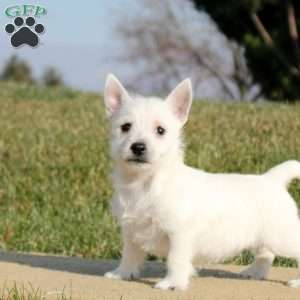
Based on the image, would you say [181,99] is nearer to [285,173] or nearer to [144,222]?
[144,222]

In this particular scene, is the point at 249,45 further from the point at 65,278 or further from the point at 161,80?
the point at 65,278

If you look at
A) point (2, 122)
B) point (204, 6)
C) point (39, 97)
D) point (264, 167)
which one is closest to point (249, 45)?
point (204, 6)

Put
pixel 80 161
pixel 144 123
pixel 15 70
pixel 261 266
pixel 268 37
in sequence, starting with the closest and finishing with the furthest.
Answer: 1. pixel 144 123
2. pixel 261 266
3. pixel 80 161
4. pixel 268 37
5. pixel 15 70

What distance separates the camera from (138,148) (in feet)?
15.5

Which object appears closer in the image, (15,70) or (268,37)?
(268,37)

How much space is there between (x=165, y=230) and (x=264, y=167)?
4.60 metres

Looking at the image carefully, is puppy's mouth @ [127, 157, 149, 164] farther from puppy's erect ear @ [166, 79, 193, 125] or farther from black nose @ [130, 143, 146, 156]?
puppy's erect ear @ [166, 79, 193, 125]

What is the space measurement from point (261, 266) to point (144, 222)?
1.02 m

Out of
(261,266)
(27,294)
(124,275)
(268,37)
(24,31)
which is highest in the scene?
(268,37)

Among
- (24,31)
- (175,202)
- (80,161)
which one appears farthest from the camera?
(80,161)

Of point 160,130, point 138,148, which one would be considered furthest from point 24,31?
point 138,148

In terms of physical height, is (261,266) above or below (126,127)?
below

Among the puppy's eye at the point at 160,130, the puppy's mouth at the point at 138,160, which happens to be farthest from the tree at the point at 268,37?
the puppy's mouth at the point at 138,160

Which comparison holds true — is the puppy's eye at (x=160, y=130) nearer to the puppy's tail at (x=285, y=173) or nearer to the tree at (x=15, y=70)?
the puppy's tail at (x=285, y=173)
